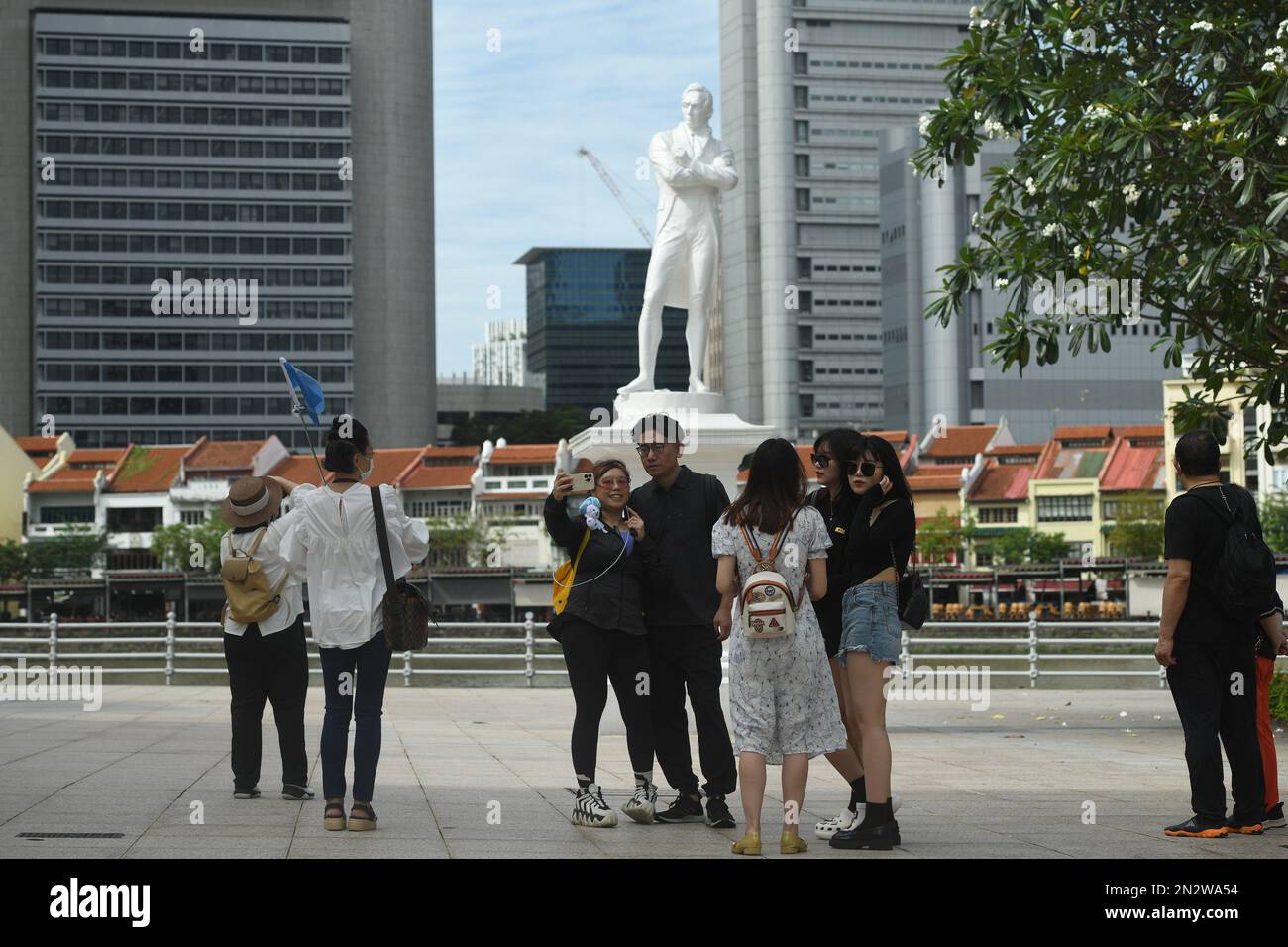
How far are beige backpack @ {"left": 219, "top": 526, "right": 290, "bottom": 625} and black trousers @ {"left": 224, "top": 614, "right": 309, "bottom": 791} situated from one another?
0.16m

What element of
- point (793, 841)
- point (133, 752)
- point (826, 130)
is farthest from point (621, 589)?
point (826, 130)

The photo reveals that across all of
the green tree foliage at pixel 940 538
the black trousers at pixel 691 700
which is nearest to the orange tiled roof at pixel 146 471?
the green tree foliage at pixel 940 538

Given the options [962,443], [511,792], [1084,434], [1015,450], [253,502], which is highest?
[253,502]

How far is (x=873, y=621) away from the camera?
23.6ft

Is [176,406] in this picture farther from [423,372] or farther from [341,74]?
[341,74]

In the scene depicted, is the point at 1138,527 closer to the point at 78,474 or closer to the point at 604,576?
the point at 78,474

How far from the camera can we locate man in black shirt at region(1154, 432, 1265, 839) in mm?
7613

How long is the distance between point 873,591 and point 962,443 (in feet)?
320

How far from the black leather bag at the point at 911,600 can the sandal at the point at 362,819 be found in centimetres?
Answer: 261

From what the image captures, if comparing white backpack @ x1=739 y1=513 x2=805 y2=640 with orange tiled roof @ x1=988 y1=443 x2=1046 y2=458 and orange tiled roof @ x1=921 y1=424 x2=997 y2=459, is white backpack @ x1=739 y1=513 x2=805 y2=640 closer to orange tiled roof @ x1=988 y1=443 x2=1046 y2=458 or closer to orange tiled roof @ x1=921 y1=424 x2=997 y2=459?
orange tiled roof @ x1=988 y1=443 x2=1046 y2=458

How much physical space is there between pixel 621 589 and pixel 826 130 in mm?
125824

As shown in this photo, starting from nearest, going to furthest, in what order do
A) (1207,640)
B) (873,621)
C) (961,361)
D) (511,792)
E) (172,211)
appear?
1. (873,621)
2. (1207,640)
3. (511,792)
4. (172,211)
5. (961,361)

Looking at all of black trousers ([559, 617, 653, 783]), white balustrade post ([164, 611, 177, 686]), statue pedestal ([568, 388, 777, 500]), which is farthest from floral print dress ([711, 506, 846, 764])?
white balustrade post ([164, 611, 177, 686])

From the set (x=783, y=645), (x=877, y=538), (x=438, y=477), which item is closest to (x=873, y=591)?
(x=877, y=538)
